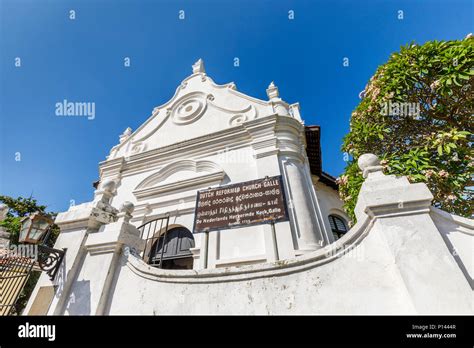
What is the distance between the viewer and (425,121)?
208 inches

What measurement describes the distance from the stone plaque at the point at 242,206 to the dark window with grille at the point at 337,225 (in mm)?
5429

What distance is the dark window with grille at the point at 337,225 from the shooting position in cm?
942

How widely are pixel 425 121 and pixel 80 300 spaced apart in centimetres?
752

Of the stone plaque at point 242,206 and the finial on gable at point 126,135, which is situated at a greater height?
the finial on gable at point 126,135

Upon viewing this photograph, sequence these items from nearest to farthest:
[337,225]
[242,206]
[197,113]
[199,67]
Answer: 1. [242,206]
2. [337,225]
3. [197,113]
4. [199,67]

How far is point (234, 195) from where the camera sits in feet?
18.6

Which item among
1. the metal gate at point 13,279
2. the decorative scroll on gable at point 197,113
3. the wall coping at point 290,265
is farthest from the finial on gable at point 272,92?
the metal gate at point 13,279

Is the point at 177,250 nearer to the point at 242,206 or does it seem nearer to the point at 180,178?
the point at 180,178

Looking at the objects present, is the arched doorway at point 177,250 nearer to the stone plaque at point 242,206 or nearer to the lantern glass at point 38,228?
the stone plaque at point 242,206

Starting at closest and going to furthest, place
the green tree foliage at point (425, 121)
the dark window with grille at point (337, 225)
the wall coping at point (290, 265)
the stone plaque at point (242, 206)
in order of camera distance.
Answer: the wall coping at point (290, 265)
the green tree foliage at point (425, 121)
the stone plaque at point (242, 206)
the dark window with grille at point (337, 225)

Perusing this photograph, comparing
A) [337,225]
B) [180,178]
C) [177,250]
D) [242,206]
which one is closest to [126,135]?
[180,178]

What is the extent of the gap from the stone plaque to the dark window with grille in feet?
17.8

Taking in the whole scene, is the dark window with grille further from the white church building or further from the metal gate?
the metal gate
